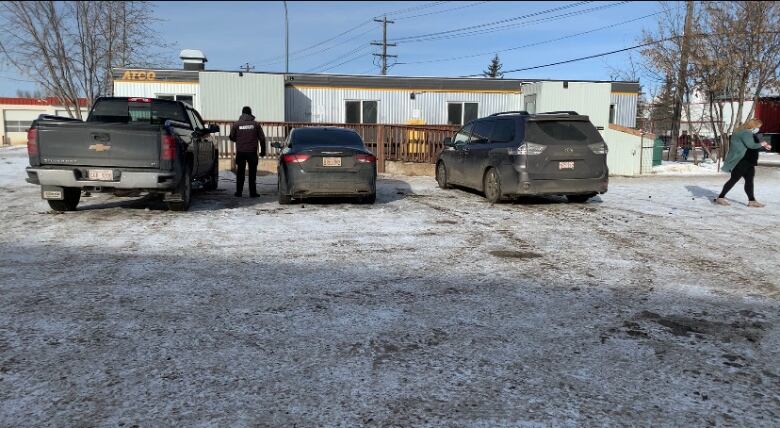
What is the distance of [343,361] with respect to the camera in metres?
3.09

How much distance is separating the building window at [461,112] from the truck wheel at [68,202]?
16.2m

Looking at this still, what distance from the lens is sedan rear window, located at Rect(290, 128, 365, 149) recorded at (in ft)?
29.8

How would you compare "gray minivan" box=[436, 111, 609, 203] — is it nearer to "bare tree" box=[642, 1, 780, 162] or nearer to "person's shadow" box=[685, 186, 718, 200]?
"person's shadow" box=[685, 186, 718, 200]

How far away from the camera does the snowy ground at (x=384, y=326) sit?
2.62 m

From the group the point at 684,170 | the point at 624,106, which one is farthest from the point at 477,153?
the point at 624,106

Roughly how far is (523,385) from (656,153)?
1838cm

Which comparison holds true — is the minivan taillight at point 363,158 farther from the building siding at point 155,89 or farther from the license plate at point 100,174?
the building siding at point 155,89

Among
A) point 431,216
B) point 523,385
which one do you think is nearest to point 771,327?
point 523,385

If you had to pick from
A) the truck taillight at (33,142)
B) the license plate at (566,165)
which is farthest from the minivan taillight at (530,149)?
the truck taillight at (33,142)

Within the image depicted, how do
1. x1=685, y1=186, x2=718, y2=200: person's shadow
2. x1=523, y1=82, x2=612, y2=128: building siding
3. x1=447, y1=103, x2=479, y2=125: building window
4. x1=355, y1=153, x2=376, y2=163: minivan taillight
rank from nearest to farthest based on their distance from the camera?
x1=355, y1=153, x2=376, y2=163: minivan taillight, x1=685, y1=186, x2=718, y2=200: person's shadow, x1=523, y1=82, x2=612, y2=128: building siding, x1=447, y1=103, x2=479, y2=125: building window

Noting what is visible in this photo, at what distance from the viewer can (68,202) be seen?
8031mm

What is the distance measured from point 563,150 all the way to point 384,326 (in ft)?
20.7

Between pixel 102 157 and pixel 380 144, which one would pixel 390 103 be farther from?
pixel 102 157

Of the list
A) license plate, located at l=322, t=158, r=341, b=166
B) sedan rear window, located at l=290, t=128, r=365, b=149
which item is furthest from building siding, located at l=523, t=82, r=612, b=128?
license plate, located at l=322, t=158, r=341, b=166
